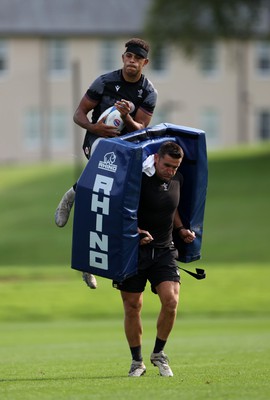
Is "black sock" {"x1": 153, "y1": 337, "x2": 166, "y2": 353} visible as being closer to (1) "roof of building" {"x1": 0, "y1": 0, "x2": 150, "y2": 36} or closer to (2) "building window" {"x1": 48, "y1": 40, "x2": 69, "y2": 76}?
(1) "roof of building" {"x1": 0, "y1": 0, "x2": 150, "y2": 36}

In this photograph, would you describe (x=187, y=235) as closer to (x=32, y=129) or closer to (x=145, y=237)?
(x=145, y=237)

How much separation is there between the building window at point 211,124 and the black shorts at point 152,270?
62.7 m

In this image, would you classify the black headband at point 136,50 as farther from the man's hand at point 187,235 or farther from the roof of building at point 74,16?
the roof of building at point 74,16

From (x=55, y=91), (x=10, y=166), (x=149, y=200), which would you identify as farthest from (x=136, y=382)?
(x=55, y=91)

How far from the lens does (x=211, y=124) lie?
7450 centimetres

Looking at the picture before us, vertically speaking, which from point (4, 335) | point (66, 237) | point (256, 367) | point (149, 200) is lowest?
point (66, 237)

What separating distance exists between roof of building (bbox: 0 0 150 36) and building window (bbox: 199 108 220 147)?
6295mm

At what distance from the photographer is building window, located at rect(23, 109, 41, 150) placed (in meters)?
70.4

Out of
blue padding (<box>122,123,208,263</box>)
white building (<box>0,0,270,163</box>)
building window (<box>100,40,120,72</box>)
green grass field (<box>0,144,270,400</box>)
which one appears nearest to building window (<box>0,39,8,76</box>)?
white building (<box>0,0,270,163</box>)

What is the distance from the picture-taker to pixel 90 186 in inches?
444

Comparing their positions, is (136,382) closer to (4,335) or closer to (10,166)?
(4,335)

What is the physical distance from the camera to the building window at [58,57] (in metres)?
73.1

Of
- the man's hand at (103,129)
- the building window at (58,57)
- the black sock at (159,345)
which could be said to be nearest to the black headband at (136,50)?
the man's hand at (103,129)

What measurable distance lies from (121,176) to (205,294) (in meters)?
18.3
